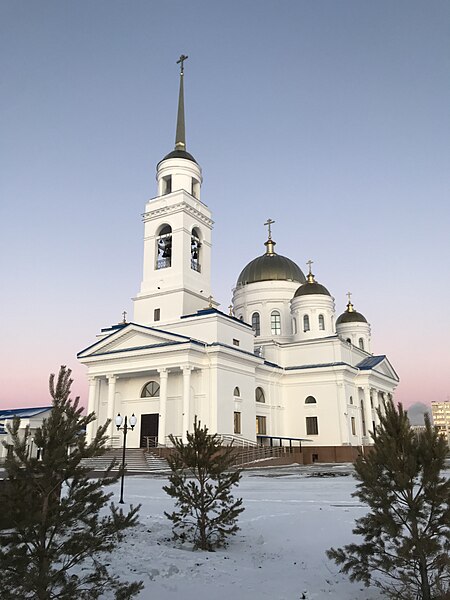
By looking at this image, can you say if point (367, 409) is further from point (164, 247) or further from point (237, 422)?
point (164, 247)

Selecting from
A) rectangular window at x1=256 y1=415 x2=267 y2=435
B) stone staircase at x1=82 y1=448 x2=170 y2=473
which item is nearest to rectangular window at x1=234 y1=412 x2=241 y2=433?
rectangular window at x1=256 y1=415 x2=267 y2=435

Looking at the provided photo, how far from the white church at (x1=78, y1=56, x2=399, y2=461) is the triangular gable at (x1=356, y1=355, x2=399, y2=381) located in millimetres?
171

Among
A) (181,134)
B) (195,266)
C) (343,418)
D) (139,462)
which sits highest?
(181,134)

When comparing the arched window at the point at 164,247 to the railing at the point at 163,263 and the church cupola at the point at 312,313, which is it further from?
the church cupola at the point at 312,313

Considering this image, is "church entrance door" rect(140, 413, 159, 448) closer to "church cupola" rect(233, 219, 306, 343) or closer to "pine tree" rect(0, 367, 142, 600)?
"church cupola" rect(233, 219, 306, 343)

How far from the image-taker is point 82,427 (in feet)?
16.6

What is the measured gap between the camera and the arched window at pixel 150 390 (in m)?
34.9

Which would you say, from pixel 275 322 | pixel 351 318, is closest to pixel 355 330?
pixel 351 318

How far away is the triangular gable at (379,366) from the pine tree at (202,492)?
123 ft

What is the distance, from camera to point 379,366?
47.5 meters

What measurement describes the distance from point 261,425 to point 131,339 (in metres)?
12.5

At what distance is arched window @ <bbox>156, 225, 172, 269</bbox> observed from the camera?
37.8 metres

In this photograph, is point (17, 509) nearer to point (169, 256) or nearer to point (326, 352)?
point (169, 256)

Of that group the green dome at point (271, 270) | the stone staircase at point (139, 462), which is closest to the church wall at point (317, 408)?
the green dome at point (271, 270)
